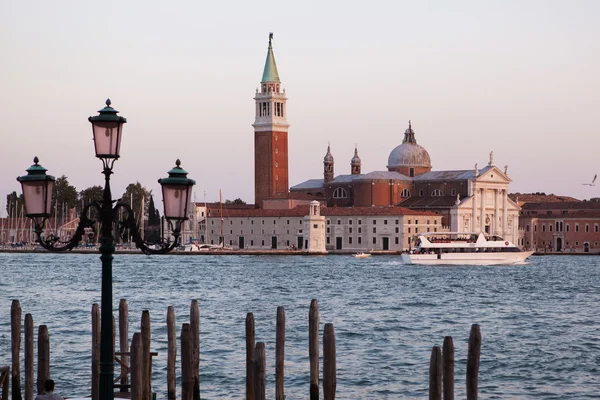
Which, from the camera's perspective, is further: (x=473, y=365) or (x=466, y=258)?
(x=466, y=258)

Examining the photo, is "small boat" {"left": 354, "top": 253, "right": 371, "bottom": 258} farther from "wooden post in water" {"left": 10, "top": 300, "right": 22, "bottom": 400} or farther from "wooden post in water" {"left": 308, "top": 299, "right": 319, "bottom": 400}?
"wooden post in water" {"left": 308, "top": 299, "right": 319, "bottom": 400}

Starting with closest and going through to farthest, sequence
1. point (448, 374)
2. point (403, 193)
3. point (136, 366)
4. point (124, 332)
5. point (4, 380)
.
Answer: point (448, 374), point (136, 366), point (4, 380), point (124, 332), point (403, 193)

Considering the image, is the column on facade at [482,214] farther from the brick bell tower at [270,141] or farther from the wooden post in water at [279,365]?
the wooden post in water at [279,365]

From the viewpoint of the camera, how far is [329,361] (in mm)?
12773

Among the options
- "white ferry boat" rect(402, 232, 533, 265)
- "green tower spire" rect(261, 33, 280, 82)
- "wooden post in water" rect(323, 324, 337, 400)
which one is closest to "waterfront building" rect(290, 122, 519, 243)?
"green tower spire" rect(261, 33, 280, 82)

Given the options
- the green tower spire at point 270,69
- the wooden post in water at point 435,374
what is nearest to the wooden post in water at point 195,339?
the wooden post in water at point 435,374

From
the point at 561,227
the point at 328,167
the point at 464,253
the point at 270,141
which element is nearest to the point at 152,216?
the point at 328,167

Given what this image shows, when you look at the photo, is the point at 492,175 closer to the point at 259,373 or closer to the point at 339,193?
the point at 339,193

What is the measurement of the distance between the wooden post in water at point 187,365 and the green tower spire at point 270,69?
85039mm

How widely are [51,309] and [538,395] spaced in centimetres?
1612

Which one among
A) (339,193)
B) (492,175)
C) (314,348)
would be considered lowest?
(314,348)

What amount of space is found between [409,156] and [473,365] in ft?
298

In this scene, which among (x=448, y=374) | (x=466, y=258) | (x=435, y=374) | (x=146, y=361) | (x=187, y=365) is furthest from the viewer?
(x=466, y=258)

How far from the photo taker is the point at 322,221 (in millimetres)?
92875
